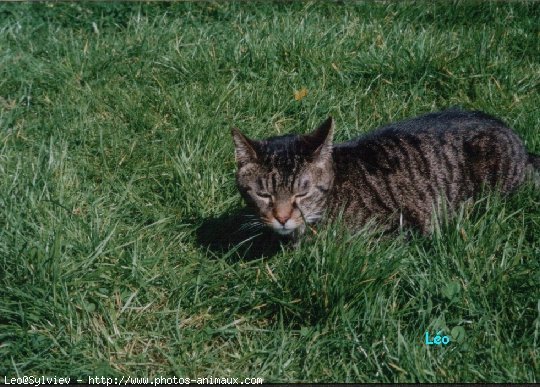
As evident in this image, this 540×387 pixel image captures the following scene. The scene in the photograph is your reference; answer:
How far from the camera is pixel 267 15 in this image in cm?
532

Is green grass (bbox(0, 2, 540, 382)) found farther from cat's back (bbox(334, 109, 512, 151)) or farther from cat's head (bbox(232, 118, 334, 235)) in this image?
cat's back (bbox(334, 109, 512, 151))

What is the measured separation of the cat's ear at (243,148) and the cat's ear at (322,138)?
300mm

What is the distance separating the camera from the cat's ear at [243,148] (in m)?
3.13

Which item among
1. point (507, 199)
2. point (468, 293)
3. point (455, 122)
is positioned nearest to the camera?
point (468, 293)

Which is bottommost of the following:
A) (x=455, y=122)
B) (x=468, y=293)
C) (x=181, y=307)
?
(x=181, y=307)

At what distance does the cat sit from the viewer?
3156 mm

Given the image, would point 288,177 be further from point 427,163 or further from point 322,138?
point 427,163

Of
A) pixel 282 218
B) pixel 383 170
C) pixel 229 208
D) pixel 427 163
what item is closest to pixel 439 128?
pixel 427 163

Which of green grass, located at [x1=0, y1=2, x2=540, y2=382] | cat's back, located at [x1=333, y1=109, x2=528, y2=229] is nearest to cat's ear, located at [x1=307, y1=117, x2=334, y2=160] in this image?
cat's back, located at [x1=333, y1=109, x2=528, y2=229]

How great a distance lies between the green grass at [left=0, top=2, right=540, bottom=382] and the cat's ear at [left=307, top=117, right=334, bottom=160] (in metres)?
0.46

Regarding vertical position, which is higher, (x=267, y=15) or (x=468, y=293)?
(x=267, y=15)

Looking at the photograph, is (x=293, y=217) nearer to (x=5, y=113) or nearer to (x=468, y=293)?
(x=468, y=293)

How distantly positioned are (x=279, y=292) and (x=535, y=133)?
1.98m

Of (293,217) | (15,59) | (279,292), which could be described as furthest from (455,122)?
(15,59)
